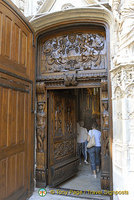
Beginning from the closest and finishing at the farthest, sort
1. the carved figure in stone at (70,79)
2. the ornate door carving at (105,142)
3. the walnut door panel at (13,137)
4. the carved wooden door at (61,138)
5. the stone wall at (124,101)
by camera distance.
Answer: the stone wall at (124,101) → the walnut door panel at (13,137) → the ornate door carving at (105,142) → the carved figure in stone at (70,79) → the carved wooden door at (61,138)

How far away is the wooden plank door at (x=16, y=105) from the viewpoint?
2381mm

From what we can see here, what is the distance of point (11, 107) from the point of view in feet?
8.41

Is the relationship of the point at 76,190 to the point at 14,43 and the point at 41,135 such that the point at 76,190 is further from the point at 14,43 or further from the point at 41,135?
the point at 14,43

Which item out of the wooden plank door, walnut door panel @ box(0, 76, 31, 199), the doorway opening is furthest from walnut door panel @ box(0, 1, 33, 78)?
the doorway opening

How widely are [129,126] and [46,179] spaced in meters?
2.09

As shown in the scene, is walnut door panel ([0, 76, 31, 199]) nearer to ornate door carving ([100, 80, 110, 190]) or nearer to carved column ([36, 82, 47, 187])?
carved column ([36, 82, 47, 187])

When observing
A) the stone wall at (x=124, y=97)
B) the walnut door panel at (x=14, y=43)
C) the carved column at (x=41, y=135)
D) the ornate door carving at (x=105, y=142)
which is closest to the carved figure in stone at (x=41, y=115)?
the carved column at (x=41, y=135)

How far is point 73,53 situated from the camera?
11.3ft

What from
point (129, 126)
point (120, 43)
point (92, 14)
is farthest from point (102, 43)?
point (129, 126)

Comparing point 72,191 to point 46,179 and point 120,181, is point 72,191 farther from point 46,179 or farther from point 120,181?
point 120,181

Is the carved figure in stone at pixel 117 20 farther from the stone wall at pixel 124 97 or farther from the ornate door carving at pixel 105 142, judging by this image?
the ornate door carving at pixel 105 142

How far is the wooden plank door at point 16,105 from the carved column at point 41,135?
0.66 feet

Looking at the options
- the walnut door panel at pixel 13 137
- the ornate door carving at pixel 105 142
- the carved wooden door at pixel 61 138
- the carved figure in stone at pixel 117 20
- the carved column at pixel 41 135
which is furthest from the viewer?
the carved wooden door at pixel 61 138

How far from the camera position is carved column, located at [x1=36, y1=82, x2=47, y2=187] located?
11.0ft
